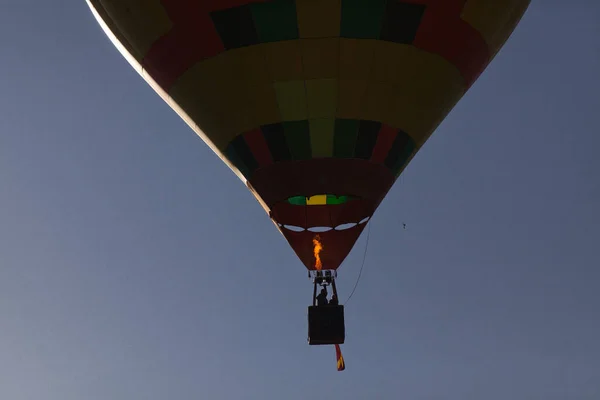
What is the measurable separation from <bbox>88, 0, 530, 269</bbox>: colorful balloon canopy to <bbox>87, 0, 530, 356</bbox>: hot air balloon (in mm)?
12

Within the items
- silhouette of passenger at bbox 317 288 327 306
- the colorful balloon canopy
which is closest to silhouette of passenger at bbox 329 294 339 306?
silhouette of passenger at bbox 317 288 327 306

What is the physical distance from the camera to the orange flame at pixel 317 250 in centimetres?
1388

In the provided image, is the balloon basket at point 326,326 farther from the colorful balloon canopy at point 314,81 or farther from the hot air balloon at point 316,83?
the colorful balloon canopy at point 314,81

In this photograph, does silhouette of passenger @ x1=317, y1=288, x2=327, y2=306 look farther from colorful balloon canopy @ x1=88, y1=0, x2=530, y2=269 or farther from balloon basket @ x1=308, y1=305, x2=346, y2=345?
colorful balloon canopy @ x1=88, y1=0, x2=530, y2=269

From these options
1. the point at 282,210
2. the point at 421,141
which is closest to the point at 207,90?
the point at 282,210

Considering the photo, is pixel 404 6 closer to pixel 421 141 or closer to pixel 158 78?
pixel 421 141

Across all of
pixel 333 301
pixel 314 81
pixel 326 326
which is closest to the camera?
pixel 314 81

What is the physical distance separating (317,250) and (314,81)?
6.04 ft

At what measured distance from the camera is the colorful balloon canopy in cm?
1294

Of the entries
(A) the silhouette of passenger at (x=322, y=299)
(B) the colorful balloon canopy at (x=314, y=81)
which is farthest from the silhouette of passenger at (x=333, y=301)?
(B) the colorful balloon canopy at (x=314, y=81)

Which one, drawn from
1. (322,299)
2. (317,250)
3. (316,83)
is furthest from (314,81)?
(322,299)

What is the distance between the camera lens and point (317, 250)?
13.9m

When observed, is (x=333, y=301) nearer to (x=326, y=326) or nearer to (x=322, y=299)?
(x=322, y=299)

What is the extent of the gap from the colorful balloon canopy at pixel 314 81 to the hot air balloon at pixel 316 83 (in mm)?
12
